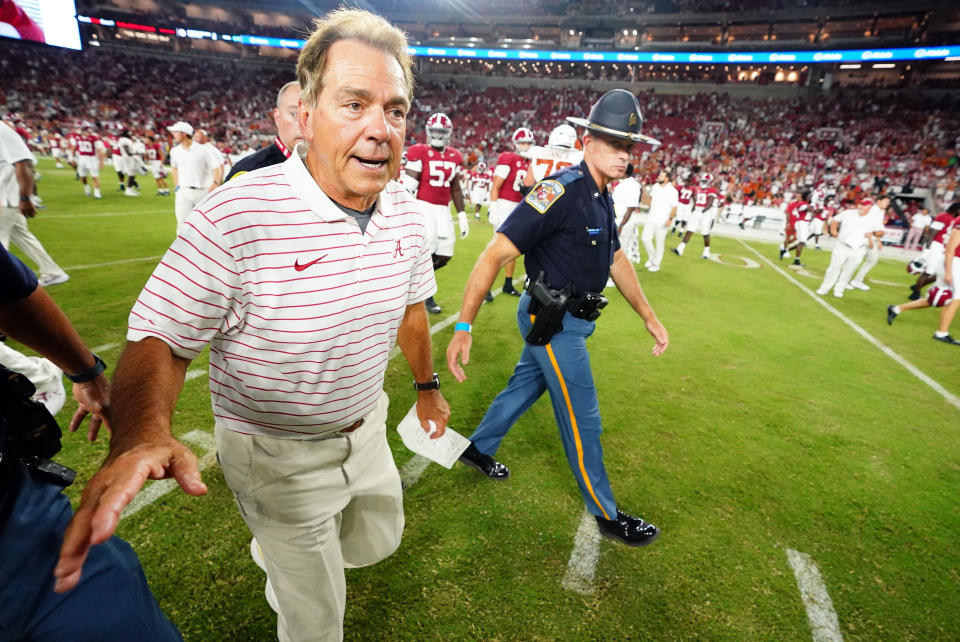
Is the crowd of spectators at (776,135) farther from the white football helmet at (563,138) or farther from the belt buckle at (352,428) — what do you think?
the belt buckle at (352,428)

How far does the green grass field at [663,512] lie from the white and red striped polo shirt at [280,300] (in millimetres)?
1408

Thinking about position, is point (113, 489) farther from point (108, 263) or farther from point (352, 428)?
point (108, 263)

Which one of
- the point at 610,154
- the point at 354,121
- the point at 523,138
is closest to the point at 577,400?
the point at 610,154

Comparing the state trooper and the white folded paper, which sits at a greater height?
the state trooper

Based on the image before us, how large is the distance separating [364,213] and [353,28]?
527mm

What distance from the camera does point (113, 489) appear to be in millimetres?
791

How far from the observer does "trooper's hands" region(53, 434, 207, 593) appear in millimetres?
745

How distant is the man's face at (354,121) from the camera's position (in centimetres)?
132

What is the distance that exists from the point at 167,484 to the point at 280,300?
2530 mm

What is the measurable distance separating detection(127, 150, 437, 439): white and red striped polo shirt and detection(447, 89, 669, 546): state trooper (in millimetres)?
1038

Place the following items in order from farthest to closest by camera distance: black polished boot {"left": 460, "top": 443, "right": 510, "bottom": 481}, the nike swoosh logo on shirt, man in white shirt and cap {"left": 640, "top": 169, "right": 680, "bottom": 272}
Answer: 1. man in white shirt and cap {"left": 640, "top": 169, "right": 680, "bottom": 272}
2. black polished boot {"left": 460, "top": 443, "right": 510, "bottom": 481}
3. the nike swoosh logo on shirt

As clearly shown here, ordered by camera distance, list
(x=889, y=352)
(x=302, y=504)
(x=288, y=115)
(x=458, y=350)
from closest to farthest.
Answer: (x=302, y=504)
(x=458, y=350)
(x=288, y=115)
(x=889, y=352)

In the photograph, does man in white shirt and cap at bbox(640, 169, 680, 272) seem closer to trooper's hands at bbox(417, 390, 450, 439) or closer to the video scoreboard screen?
trooper's hands at bbox(417, 390, 450, 439)

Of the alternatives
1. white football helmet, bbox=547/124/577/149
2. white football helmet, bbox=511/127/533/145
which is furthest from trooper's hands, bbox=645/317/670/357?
white football helmet, bbox=511/127/533/145
